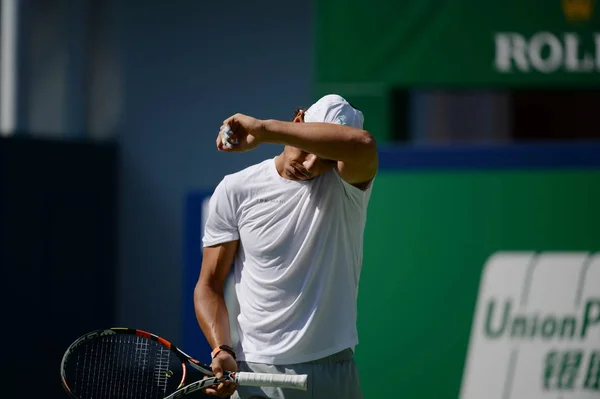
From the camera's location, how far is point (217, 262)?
3.88 meters

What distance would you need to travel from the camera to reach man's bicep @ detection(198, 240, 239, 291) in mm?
3871

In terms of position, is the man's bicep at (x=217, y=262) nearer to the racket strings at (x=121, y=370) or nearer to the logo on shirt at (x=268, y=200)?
the logo on shirt at (x=268, y=200)

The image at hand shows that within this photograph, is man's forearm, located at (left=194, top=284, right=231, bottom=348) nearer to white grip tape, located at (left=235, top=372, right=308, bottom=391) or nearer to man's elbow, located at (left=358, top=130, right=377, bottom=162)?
white grip tape, located at (left=235, top=372, right=308, bottom=391)

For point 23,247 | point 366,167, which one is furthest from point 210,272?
point 23,247

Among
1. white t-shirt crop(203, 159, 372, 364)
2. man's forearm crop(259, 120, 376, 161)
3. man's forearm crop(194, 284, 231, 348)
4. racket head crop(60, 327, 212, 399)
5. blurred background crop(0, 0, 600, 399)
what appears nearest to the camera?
man's forearm crop(259, 120, 376, 161)

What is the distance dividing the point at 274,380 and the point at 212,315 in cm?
39

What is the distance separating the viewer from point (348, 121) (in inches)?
146

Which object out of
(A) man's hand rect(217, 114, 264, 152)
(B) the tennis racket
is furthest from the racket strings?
(A) man's hand rect(217, 114, 264, 152)

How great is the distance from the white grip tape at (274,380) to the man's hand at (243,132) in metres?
0.73

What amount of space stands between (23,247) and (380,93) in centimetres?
339

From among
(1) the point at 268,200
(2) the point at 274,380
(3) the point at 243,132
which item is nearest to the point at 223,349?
(2) the point at 274,380

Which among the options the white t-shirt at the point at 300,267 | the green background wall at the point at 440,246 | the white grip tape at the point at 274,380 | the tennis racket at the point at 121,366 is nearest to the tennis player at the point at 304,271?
the white t-shirt at the point at 300,267

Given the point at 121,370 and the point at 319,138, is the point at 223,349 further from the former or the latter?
the point at 319,138

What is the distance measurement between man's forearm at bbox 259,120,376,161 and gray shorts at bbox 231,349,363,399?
2.26ft
